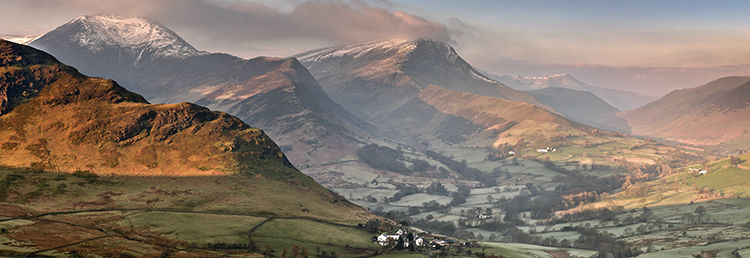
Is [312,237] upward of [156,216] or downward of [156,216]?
downward

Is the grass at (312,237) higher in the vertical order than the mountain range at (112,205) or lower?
lower

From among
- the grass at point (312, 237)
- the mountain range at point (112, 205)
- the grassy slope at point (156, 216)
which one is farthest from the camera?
the grass at point (312, 237)

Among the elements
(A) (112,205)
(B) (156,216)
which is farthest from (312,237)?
(A) (112,205)

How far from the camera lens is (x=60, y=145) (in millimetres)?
190375

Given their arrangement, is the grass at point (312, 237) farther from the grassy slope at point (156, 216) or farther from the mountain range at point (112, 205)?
the mountain range at point (112, 205)

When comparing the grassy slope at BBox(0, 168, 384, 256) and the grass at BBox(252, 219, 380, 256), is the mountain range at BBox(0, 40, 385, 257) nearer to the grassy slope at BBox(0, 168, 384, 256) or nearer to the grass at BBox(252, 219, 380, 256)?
the grassy slope at BBox(0, 168, 384, 256)

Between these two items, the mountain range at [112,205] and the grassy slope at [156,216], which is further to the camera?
the mountain range at [112,205]

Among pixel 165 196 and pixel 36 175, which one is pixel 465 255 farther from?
pixel 36 175

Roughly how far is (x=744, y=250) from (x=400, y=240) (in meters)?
130

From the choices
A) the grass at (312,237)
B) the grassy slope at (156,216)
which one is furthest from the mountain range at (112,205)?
the grass at (312,237)

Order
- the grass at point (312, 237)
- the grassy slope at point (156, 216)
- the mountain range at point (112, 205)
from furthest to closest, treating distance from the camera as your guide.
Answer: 1. the grass at point (312, 237)
2. the mountain range at point (112, 205)
3. the grassy slope at point (156, 216)

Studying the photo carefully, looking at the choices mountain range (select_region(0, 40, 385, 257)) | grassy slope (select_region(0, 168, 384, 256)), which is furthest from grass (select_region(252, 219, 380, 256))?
mountain range (select_region(0, 40, 385, 257))

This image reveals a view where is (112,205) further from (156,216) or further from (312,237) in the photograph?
(312,237)

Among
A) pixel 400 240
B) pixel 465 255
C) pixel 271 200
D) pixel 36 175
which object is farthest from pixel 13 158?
pixel 465 255
